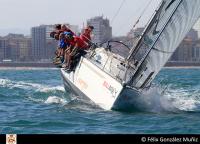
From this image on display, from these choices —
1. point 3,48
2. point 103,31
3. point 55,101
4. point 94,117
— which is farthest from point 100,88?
point 3,48

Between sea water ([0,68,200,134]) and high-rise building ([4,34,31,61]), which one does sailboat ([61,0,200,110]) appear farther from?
high-rise building ([4,34,31,61])

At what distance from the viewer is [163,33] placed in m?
13.8

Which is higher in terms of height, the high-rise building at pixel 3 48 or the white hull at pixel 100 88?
the white hull at pixel 100 88

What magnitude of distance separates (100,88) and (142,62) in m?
1.19

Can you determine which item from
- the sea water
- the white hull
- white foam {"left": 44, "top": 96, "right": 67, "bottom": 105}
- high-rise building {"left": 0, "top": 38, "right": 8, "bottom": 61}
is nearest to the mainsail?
the white hull

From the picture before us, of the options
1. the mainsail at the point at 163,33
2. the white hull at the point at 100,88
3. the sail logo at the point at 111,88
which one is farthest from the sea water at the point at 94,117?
the mainsail at the point at 163,33

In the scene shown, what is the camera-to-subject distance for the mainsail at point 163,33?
13.6 metres

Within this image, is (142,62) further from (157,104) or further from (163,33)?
(157,104)

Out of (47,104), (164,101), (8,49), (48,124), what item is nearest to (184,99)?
(164,101)

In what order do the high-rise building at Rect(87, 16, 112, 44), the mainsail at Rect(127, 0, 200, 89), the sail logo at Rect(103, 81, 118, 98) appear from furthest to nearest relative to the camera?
the high-rise building at Rect(87, 16, 112, 44) → the sail logo at Rect(103, 81, 118, 98) → the mainsail at Rect(127, 0, 200, 89)

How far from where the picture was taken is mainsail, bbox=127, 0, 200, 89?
13.6 m

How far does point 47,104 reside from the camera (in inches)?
635

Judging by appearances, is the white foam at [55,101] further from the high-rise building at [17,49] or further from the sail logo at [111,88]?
the high-rise building at [17,49]

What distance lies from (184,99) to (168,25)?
5.10m
